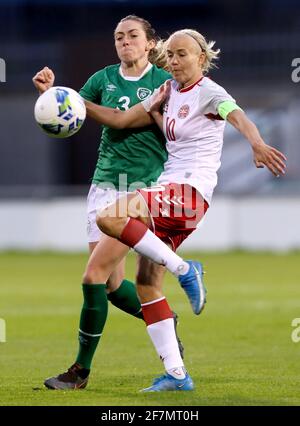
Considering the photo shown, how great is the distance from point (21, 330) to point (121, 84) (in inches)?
179

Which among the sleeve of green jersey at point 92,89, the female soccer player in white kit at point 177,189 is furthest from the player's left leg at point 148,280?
the sleeve of green jersey at point 92,89

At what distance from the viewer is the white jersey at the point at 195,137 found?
7.19 m

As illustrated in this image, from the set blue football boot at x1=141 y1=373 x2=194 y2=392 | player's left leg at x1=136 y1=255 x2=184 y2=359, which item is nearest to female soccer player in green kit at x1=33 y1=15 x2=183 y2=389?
player's left leg at x1=136 y1=255 x2=184 y2=359

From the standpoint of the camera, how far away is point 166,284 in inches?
711

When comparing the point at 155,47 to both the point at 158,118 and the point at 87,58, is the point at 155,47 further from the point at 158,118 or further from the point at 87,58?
the point at 87,58

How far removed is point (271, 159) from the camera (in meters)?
6.45

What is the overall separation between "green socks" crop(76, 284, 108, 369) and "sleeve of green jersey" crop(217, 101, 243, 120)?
1511mm

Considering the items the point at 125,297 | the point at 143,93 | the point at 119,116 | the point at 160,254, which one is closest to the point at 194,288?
the point at 160,254

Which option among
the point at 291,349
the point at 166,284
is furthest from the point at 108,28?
the point at 291,349

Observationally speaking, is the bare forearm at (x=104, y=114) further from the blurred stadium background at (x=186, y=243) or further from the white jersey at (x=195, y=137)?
the blurred stadium background at (x=186, y=243)

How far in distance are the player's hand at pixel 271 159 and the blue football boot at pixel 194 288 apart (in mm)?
821

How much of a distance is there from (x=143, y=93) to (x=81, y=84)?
20453 mm

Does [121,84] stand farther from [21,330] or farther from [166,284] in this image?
[166,284]

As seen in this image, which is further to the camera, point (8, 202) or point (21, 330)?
point (8, 202)
